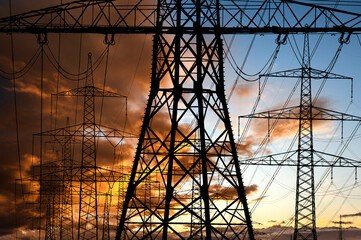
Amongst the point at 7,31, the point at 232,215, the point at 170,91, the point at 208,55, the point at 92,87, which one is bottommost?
the point at 232,215

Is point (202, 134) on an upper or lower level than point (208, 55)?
lower

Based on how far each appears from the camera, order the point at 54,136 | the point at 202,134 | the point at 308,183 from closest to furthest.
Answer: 1. the point at 202,134
2. the point at 308,183
3. the point at 54,136

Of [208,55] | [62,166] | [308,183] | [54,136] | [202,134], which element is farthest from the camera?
[62,166]

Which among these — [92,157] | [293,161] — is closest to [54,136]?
[92,157]

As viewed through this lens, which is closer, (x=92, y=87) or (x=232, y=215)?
(x=232, y=215)

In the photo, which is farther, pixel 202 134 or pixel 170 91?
pixel 170 91

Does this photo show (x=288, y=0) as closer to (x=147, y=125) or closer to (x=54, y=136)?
(x=147, y=125)

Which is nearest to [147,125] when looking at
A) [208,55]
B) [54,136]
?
[208,55]

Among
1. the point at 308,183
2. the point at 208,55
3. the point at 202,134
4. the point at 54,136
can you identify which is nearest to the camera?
the point at 202,134

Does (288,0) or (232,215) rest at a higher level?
(288,0)

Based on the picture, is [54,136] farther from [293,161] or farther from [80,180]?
[293,161]
